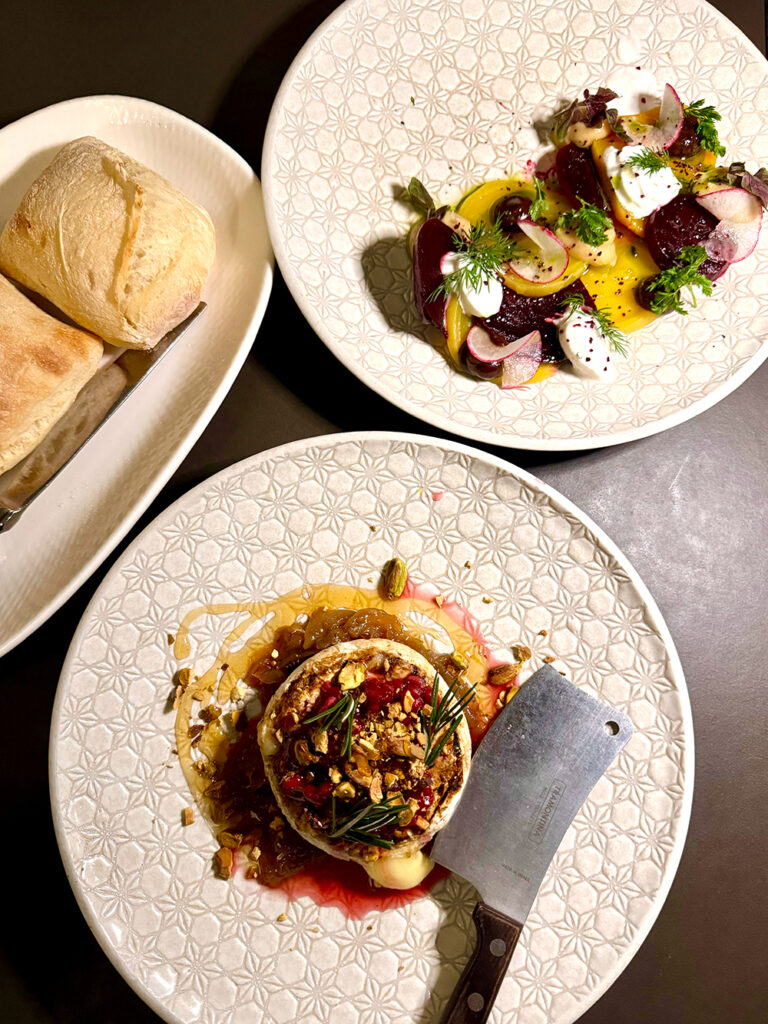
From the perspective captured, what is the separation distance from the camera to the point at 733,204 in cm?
260

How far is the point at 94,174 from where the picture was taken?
89.7 inches

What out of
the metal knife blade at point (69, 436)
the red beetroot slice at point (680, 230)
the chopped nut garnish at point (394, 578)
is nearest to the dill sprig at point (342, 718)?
the chopped nut garnish at point (394, 578)

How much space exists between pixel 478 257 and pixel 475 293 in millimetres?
120

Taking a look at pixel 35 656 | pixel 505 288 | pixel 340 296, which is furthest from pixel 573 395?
pixel 35 656

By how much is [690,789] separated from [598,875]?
1.24 ft

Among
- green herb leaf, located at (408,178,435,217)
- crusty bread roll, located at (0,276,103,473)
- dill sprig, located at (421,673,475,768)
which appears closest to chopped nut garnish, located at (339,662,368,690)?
dill sprig, located at (421,673,475,768)

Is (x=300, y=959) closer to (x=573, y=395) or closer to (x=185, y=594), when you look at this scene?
(x=185, y=594)

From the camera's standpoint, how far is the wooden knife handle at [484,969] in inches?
88.5

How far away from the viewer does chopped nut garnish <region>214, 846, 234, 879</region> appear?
7.75 ft

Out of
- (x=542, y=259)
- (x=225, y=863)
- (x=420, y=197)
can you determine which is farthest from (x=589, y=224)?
(x=225, y=863)

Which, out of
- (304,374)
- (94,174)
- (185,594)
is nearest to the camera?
(94,174)

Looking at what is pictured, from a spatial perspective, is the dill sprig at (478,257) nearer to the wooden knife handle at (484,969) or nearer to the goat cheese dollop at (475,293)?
the goat cheese dollop at (475,293)

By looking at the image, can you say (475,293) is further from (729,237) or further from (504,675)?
(504,675)

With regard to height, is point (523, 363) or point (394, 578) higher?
point (523, 363)
